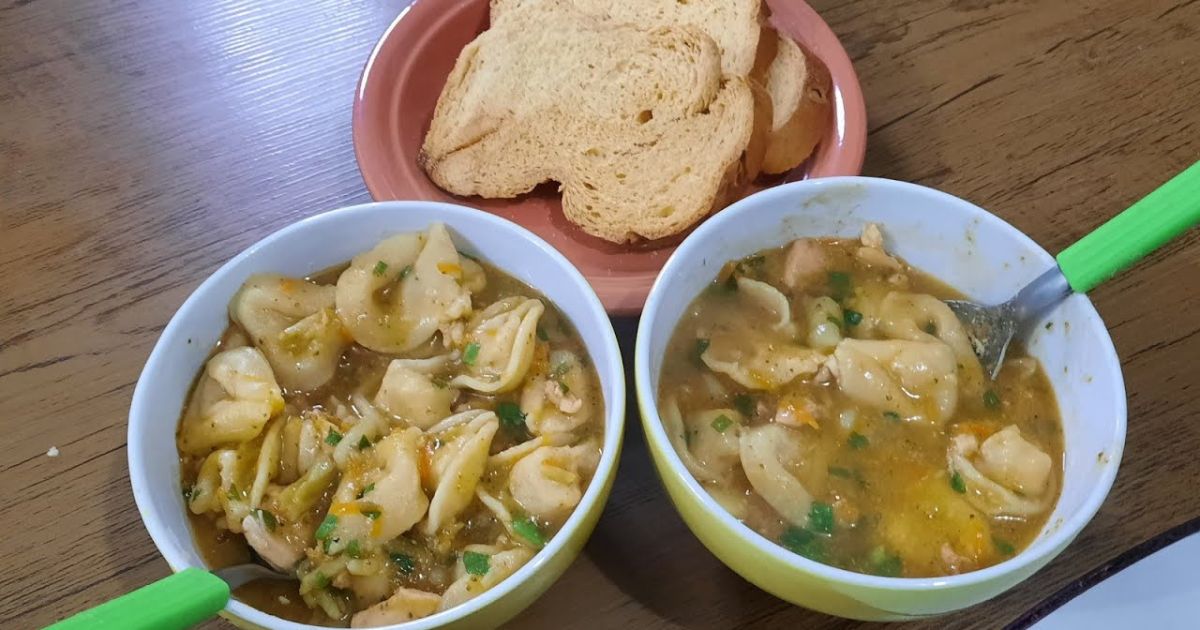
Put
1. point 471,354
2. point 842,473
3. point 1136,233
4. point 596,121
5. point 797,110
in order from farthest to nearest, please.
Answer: point 596,121
point 797,110
point 471,354
point 842,473
point 1136,233

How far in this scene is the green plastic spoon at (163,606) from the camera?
2.71 feet

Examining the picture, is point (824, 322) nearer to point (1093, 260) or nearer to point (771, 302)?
point (771, 302)

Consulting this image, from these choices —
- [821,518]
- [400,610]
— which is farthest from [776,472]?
[400,610]

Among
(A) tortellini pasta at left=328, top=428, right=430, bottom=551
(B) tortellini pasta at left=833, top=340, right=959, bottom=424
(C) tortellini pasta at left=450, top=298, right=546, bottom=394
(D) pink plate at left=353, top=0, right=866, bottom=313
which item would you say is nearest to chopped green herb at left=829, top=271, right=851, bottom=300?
(B) tortellini pasta at left=833, top=340, right=959, bottom=424

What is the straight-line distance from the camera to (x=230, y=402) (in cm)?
126

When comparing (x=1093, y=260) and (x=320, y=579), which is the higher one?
(x=1093, y=260)

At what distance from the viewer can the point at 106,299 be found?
5.51 feet

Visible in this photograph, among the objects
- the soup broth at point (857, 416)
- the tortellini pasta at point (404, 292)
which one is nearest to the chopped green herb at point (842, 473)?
the soup broth at point (857, 416)

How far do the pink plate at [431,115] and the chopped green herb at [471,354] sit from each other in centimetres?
32

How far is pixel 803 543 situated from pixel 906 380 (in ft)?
0.94

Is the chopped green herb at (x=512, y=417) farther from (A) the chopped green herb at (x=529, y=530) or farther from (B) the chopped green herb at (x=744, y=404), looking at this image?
(B) the chopped green herb at (x=744, y=404)

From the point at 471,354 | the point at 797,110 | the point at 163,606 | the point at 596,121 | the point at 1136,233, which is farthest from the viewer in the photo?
the point at 596,121

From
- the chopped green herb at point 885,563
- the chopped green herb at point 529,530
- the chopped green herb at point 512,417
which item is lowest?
the chopped green herb at point 529,530

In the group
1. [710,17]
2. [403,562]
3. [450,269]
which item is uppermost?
[710,17]
